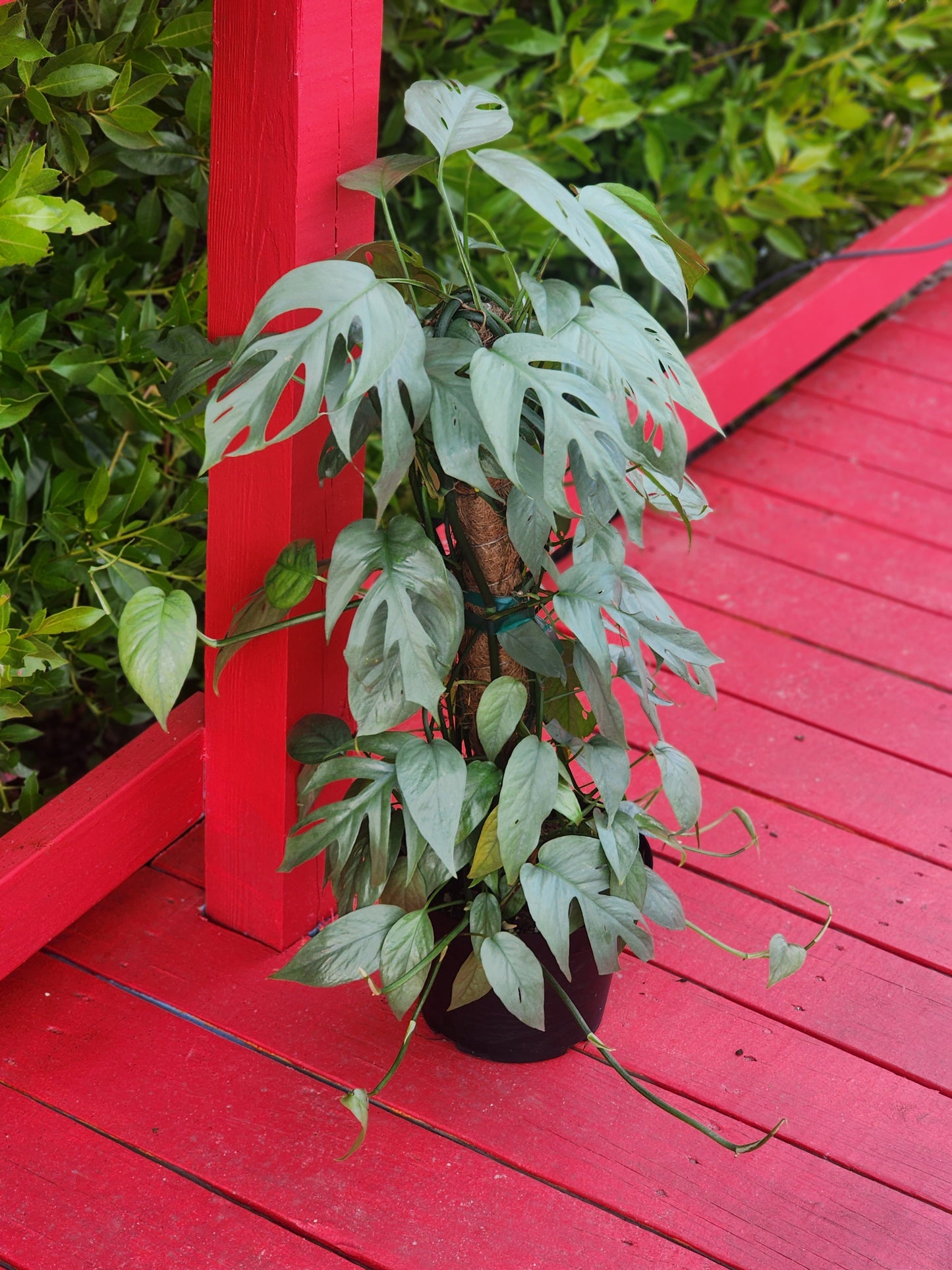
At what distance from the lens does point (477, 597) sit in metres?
1.17

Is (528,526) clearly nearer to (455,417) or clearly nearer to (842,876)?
(455,417)

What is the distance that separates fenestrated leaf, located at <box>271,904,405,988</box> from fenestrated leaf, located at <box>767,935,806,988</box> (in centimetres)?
34

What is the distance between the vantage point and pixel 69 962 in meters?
1.41

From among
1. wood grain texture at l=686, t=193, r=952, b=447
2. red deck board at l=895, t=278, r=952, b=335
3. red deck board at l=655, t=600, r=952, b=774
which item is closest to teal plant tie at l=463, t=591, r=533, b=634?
red deck board at l=655, t=600, r=952, b=774

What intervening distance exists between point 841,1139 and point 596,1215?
267mm

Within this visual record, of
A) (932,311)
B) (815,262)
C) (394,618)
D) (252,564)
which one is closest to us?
(394,618)

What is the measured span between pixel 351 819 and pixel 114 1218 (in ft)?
1.35

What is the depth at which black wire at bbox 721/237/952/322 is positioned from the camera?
269 cm

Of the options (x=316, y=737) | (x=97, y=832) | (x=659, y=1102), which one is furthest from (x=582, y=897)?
(x=97, y=832)

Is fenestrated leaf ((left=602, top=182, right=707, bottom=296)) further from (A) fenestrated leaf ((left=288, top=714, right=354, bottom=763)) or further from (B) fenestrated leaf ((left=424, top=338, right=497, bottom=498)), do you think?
(A) fenestrated leaf ((left=288, top=714, right=354, bottom=763))

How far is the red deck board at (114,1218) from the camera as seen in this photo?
3.65 ft

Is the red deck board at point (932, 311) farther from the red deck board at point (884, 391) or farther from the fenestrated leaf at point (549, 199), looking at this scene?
the fenestrated leaf at point (549, 199)

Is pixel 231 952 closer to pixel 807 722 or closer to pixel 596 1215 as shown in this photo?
pixel 596 1215

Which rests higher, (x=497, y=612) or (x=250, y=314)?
(x=250, y=314)
